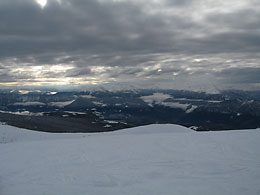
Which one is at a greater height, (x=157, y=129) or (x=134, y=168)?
(x=134, y=168)

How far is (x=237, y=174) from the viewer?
8164mm

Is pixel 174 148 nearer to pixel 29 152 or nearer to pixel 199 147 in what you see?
pixel 199 147

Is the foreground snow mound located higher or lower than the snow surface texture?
lower

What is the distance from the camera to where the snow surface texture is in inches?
280

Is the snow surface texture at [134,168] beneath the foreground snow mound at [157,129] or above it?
above

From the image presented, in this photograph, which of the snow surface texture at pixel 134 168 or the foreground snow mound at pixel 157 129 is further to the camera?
the foreground snow mound at pixel 157 129

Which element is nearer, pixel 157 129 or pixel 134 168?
pixel 134 168

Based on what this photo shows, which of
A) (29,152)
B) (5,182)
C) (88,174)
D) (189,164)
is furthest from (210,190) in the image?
(29,152)

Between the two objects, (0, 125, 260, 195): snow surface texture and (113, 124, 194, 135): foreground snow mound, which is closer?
(0, 125, 260, 195): snow surface texture

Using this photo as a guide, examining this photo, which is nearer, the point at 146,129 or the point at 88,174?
the point at 88,174

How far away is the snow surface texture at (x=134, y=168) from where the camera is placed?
23.3 feet

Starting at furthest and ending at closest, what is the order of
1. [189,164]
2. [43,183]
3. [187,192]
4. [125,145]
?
[125,145]
[189,164]
[43,183]
[187,192]

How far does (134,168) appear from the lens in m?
9.16

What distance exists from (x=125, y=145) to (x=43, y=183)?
6.47 m
